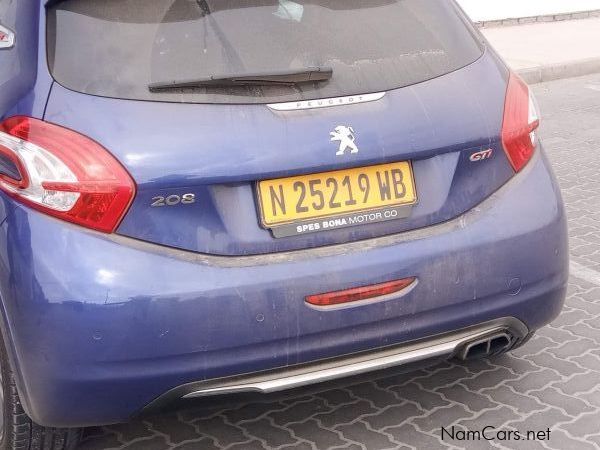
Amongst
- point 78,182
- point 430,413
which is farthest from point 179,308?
point 430,413

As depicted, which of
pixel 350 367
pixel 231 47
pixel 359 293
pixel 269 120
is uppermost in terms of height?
pixel 231 47

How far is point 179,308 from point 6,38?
105cm

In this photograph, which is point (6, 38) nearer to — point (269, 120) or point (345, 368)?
point (269, 120)

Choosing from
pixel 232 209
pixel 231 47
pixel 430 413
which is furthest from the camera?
pixel 430 413

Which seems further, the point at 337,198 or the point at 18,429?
the point at 18,429

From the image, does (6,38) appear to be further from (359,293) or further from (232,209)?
(359,293)

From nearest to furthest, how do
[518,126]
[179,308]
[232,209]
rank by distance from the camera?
1. [179,308]
2. [232,209]
3. [518,126]

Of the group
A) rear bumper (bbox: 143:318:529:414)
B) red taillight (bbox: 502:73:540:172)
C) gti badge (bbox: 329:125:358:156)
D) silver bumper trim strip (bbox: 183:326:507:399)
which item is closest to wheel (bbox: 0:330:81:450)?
rear bumper (bbox: 143:318:529:414)

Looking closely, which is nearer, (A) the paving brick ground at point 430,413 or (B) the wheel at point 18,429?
(B) the wheel at point 18,429

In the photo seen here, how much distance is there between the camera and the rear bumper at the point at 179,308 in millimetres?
2633

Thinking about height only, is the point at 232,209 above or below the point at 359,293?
above

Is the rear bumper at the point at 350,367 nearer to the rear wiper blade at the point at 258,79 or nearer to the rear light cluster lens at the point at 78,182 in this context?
the rear light cluster lens at the point at 78,182

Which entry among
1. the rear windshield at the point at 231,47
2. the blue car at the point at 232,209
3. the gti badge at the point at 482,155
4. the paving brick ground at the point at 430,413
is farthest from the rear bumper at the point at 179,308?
the paving brick ground at the point at 430,413

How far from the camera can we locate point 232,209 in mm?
2756
